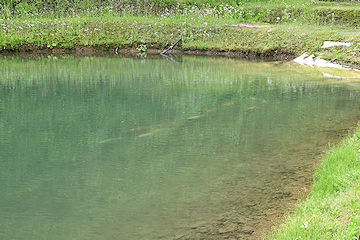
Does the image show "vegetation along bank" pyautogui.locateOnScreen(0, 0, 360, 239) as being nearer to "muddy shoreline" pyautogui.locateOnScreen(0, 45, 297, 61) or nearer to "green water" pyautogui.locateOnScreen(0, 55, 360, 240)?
"muddy shoreline" pyautogui.locateOnScreen(0, 45, 297, 61)

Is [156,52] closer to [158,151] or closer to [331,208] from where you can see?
[158,151]

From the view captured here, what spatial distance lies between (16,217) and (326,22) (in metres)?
26.0

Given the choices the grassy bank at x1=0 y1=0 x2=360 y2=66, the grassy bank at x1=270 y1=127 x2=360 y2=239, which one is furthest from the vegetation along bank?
the grassy bank at x1=270 y1=127 x2=360 y2=239

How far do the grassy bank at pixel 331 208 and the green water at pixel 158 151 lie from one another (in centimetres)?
42

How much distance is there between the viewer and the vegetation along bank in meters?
22.7

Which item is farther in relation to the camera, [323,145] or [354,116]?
[354,116]

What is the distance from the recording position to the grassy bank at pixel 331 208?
395 cm

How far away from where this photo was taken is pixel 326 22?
2722 cm

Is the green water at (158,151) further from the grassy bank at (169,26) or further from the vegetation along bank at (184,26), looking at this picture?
the grassy bank at (169,26)

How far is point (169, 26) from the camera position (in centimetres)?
2711

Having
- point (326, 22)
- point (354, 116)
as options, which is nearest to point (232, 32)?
point (326, 22)

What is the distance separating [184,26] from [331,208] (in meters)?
23.6

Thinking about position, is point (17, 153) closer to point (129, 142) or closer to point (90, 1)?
point (129, 142)

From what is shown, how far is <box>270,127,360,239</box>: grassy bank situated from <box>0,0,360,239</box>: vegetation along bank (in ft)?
41.4
